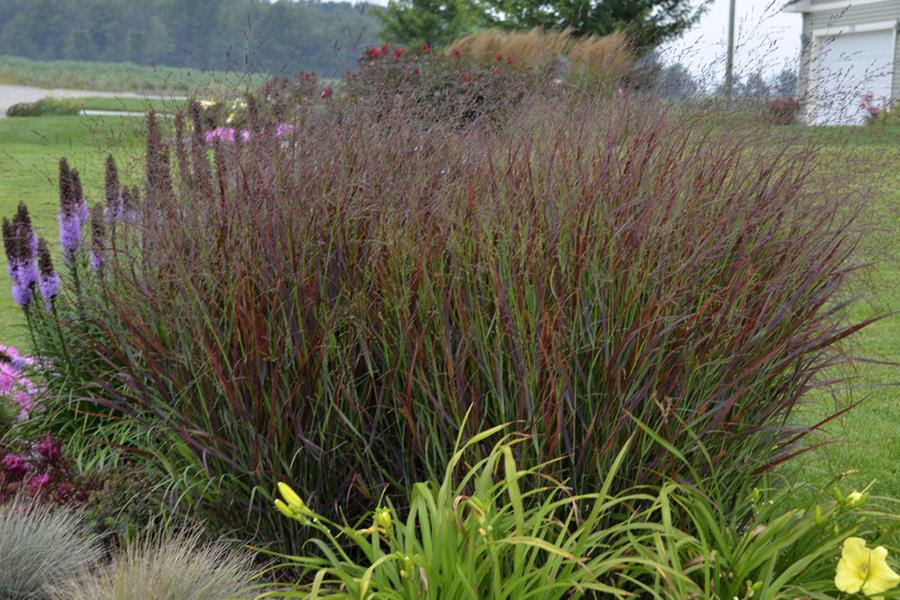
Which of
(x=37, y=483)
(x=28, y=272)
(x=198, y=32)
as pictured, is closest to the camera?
(x=37, y=483)

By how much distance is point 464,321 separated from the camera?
266 cm

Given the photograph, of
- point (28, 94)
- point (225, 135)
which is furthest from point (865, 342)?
point (28, 94)

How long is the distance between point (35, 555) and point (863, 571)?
2073 millimetres

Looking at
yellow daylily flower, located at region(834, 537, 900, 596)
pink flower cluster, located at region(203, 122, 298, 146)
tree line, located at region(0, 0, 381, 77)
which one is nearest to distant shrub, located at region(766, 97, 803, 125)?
tree line, located at region(0, 0, 381, 77)

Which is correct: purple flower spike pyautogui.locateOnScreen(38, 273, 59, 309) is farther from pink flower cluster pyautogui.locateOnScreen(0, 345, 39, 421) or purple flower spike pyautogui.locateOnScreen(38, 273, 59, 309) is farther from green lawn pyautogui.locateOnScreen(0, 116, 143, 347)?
pink flower cluster pyautogui.locateOnScreen(0, 345, 39, 421)

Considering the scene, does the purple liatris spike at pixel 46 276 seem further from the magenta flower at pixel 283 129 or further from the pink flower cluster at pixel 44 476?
the magenta flower at pixel 283 129

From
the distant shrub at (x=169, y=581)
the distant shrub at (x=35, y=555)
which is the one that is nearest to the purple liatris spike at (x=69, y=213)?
the distant shrub at (x=35, y=555)

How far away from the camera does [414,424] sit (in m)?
2.79

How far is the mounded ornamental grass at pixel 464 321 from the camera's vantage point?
2.62m

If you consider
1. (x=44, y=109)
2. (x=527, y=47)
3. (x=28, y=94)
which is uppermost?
(x=527, y=47)

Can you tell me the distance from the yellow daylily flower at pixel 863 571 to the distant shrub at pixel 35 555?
6.24ft

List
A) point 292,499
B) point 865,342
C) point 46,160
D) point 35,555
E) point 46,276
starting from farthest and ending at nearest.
→ point 46,160, point 865,342, point 46,276, point 35,555, point 292,499

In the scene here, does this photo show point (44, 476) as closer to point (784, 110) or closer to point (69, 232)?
point (69, 232)

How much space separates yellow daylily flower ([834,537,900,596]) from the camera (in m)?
2.07
